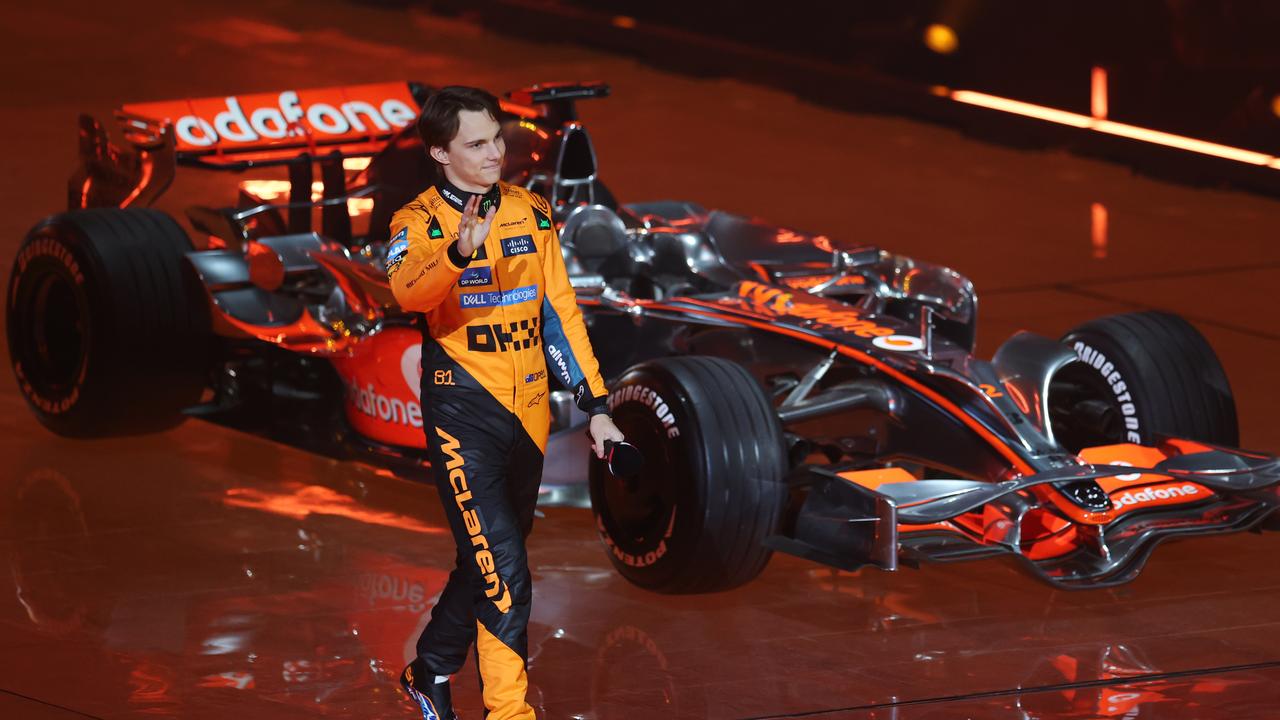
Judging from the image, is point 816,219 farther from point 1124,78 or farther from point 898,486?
point 898,486

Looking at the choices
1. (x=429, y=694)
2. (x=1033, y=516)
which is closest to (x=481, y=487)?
(x=429, y=694)

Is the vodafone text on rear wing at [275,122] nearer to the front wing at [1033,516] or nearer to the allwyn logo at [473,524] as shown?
the front wing at [1033,516]

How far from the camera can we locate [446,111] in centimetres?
469

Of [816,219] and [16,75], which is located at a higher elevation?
[16,75]

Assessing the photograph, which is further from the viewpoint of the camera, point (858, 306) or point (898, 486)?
point (858, 306)

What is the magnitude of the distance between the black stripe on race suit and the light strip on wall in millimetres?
9565

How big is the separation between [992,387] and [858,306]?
1.19m

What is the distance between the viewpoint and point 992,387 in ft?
21.1

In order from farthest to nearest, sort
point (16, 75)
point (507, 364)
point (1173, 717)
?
point (16, 75) → point (1173, 717) → point (507, 364)

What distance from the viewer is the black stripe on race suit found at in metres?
4.81

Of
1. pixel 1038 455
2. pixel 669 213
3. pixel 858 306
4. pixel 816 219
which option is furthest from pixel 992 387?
pixel 816 219

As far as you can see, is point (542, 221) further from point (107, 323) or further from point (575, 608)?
point (107, 323)

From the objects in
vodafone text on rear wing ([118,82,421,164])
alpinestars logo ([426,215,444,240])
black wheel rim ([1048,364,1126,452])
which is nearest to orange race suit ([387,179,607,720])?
alpinestars logo ([426,215,444,240])

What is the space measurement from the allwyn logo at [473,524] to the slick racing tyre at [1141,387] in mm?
2773
